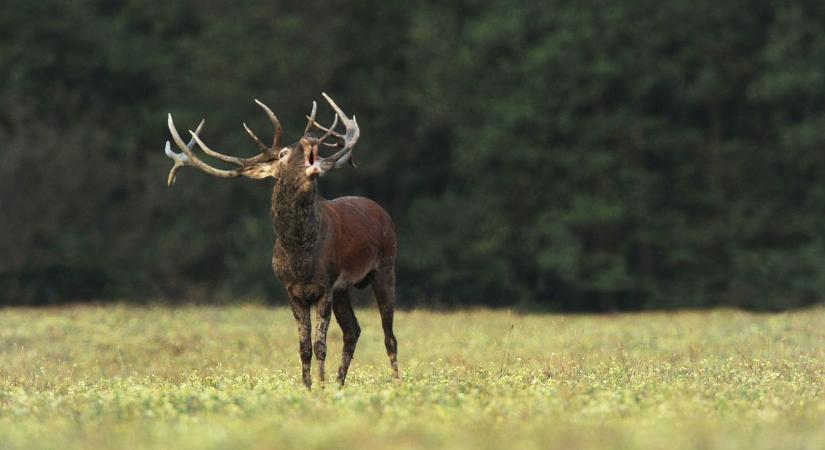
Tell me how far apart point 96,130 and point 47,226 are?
4088 mm

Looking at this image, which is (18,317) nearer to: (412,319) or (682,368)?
(412,319)

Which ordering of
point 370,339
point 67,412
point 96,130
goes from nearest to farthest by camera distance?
1. point 67,412
2. point 370,339
3. point 96,130

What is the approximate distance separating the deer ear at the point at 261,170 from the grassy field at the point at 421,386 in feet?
7.56

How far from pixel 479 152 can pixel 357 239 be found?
1288 inches

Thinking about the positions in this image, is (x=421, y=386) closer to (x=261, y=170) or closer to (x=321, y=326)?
(x=321, y=326)

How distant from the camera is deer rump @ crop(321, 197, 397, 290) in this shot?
16.7m

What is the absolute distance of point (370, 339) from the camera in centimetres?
2772

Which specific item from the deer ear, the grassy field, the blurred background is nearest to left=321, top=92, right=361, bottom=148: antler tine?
the deer ear

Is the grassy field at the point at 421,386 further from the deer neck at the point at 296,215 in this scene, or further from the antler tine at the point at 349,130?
the antler tine at the point at 349,130

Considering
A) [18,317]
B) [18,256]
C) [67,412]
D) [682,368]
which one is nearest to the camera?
[67,412]

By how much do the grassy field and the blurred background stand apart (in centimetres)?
1804

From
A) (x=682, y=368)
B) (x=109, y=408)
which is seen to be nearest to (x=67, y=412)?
(x=109, y=408)

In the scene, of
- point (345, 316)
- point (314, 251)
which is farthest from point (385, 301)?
point (314, 251)

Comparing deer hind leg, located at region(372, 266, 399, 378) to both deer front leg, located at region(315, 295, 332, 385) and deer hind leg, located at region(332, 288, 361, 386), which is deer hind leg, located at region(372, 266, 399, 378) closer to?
deer hind leg, located at region(332, 288, 361, 386)
